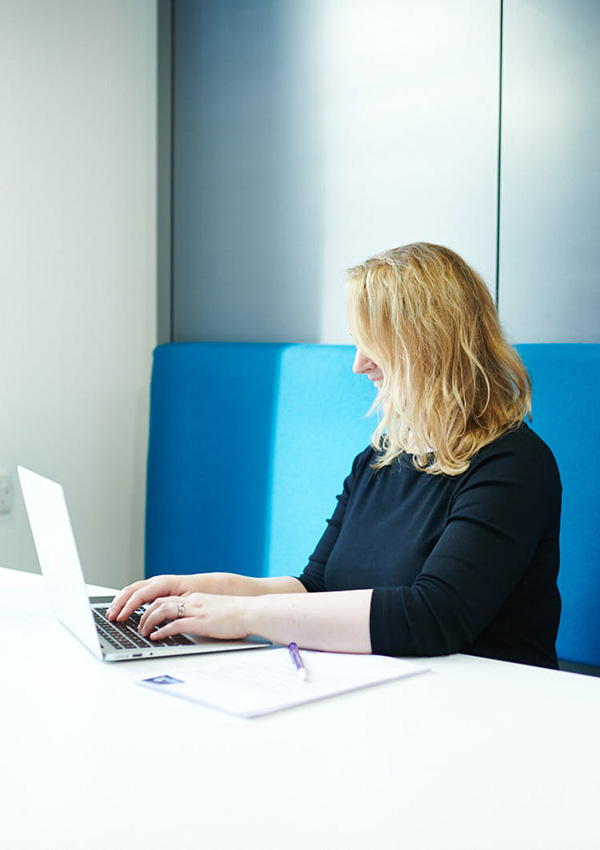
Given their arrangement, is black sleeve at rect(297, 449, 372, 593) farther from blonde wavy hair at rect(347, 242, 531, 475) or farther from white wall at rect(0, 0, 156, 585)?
white wall at rect(0, 0, 156, 585)

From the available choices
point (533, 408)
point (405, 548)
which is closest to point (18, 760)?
point (405, 548)

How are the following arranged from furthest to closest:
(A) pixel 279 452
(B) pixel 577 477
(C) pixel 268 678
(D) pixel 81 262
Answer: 1. (D) pixel 81 262
2. (A) pixel 279 452
3. (B) pixel 577 477
4. (C) pixel 268 678

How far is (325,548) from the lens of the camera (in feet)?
5.26

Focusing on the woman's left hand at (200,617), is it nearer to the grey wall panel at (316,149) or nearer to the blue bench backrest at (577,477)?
the blue bench backrest at (577,477)

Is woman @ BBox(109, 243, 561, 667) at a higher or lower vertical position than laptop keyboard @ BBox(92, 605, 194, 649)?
higher

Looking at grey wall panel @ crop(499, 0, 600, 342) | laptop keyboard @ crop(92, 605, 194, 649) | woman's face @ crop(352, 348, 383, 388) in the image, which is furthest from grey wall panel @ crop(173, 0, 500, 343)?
laptop keyboard @ crop(92, 605, 194, 649)

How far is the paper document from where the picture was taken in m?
0.99

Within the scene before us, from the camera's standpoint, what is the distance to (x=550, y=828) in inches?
28.4

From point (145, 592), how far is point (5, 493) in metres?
1.13

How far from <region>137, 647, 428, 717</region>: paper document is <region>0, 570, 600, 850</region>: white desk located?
15 millimetres

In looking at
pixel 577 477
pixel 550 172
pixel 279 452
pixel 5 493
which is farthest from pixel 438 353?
pixel 5 493

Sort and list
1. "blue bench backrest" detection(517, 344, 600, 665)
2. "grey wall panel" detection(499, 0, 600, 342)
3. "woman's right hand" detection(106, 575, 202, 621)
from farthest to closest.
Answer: "grey wall panel" detection(499, 0, 600, 342) → "blue bench backrest" detection(517, 344, 600, 665) → "woman's right hand" detection(106, 575, 202, 621)

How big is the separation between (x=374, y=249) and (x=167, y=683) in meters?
1.41

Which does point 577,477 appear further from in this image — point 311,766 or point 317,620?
point 311,766
